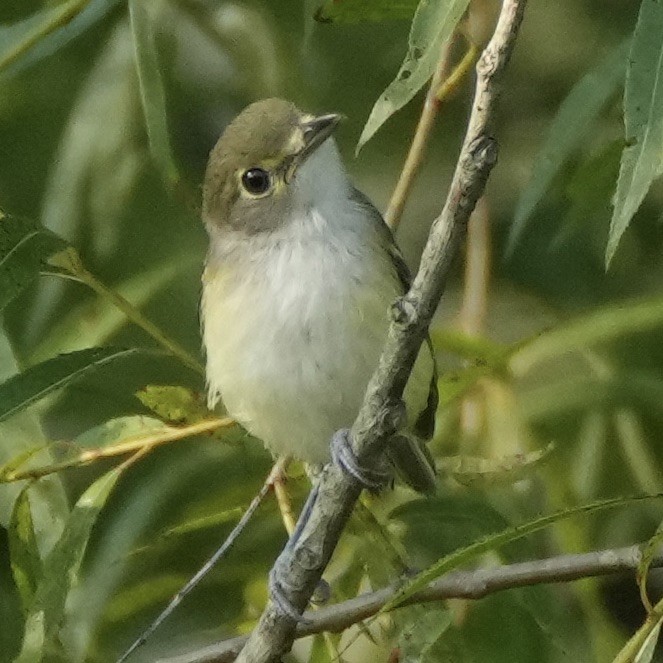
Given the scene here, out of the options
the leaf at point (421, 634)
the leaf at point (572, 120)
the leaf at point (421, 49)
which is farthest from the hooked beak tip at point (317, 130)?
the leaf at point (421, 634)

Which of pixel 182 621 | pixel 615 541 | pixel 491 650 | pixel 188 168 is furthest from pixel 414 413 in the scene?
pixel 188 168

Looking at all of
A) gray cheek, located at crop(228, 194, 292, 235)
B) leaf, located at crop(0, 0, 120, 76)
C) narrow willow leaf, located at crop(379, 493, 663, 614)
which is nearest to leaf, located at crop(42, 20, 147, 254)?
leaf, located at crop(0, 0, 120, 76)

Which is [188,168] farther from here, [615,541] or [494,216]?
[615,541]

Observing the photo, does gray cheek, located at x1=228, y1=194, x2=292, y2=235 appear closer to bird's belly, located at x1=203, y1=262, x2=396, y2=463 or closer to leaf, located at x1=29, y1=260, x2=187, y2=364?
bird's belly, located at x1=203, y1=262, x2=396, y2=463

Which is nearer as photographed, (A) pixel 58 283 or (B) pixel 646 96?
(B) pixel 646 96

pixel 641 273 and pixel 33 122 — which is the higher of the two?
pixel 33 122

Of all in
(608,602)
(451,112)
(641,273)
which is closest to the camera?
(608,602)
